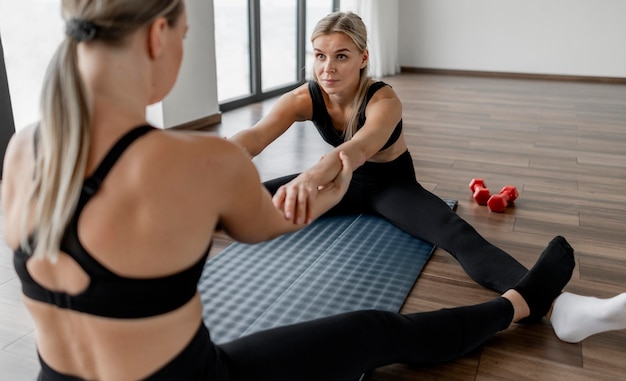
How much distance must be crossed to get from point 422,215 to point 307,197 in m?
0.98

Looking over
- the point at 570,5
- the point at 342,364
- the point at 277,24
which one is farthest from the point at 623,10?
the point at 342,364

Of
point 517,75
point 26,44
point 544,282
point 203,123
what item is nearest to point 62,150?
point 544,282

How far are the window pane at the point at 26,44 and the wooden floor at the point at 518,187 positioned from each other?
1.34 meters

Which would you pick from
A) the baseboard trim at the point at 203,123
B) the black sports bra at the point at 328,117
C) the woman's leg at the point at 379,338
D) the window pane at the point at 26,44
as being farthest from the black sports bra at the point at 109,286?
the baseboard trim at the point at 203,123

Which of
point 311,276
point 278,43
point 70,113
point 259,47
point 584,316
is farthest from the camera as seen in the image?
point 278,43

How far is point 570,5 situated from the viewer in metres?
6.92

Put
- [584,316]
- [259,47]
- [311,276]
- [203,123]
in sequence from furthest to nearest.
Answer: [259,47]
[203,123]
[311,276]
[584,316]

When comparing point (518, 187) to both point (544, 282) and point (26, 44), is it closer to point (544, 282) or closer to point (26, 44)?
point (544, 282)

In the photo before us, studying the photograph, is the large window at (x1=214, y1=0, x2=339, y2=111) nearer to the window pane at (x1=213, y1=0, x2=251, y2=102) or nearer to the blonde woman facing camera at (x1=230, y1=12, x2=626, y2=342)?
the window pane at (x1=213, y1=0, x2=251, y2=102)

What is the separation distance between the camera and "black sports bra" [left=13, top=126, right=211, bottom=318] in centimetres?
74

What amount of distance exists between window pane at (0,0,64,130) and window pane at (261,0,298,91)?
101 inches

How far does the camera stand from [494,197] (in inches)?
101

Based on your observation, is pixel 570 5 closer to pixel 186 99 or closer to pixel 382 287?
pixel 186 99

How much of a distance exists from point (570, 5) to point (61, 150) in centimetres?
740
